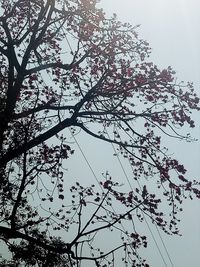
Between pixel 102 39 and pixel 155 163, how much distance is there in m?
3.25

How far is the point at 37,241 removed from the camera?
28.4 ft

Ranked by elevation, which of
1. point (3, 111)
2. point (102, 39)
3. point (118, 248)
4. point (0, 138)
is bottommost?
point (118, 248)

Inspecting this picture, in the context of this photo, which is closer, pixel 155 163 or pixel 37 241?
pixel 37 241

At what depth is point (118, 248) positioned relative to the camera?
27.2 ft

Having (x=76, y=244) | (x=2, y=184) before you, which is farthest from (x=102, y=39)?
(x=76, y=244)

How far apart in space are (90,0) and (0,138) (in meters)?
4.10

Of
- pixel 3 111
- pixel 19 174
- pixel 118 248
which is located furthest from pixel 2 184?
pixel 118 248

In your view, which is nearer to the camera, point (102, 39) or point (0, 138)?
point (0, 138)

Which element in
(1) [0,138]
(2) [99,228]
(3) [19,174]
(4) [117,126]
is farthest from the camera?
(4) [117,126]

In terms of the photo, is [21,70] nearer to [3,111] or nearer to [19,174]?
[3,111]

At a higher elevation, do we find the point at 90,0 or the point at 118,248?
the point at 90,0

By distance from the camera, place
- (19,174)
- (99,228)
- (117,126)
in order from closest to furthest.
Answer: (99,228) → (19,174) → (117,126)

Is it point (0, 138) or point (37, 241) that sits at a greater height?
point (0, 138)

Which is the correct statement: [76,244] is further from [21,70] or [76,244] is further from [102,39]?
[102,39]
